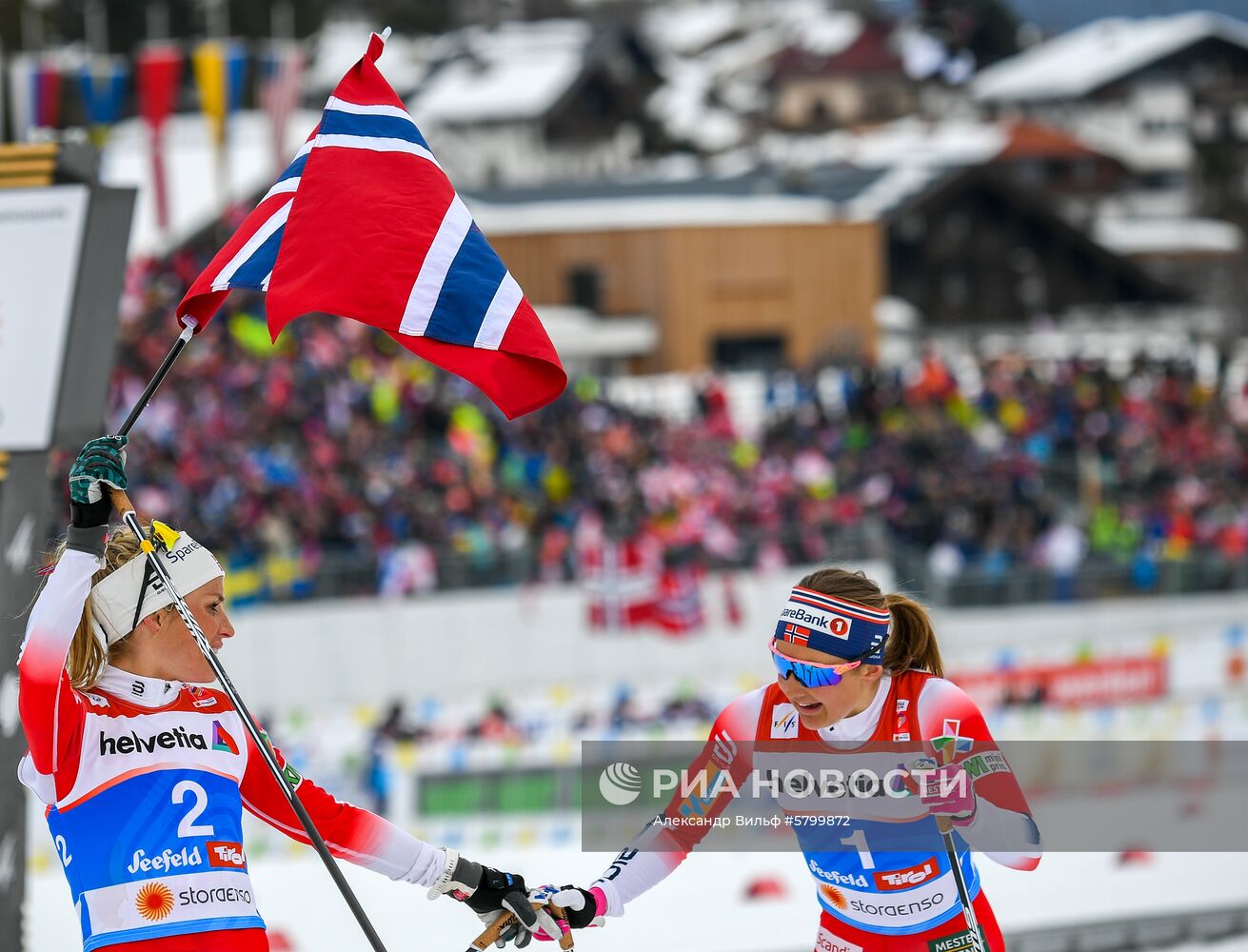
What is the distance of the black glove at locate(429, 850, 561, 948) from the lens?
368 cm

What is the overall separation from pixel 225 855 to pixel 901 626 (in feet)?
4.89

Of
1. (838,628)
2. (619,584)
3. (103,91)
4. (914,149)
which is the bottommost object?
(619,584)

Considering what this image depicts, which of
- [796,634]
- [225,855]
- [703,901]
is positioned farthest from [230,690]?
[703,901]

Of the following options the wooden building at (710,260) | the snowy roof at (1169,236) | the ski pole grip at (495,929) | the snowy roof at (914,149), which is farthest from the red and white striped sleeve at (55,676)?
the snowy roof at (1169,236)

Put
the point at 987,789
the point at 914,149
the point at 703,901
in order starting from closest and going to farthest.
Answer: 1. the point at 987,789
2. the point at 703,901
3. the point at 914,149

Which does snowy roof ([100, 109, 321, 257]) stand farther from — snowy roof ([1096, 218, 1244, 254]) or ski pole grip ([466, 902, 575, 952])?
snowy roof ([1096, 218, 1244, 254])

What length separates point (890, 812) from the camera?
3.56 metres

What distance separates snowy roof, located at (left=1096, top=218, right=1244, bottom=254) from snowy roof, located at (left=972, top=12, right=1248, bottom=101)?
6.52 m

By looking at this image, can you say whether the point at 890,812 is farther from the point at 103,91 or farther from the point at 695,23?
the point at 695,23

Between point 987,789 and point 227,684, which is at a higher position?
point 227,684

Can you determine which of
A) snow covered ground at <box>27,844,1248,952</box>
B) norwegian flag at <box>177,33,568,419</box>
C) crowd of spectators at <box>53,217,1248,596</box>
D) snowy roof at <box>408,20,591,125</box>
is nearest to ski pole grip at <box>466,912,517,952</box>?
norwegian flag at <box>177,33,568,419</box>

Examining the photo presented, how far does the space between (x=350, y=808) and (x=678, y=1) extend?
122051 millimetres

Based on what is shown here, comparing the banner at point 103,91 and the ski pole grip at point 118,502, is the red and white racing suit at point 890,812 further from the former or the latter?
the banner at point 103,91

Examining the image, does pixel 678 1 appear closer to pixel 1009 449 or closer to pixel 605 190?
pixel 605 190
